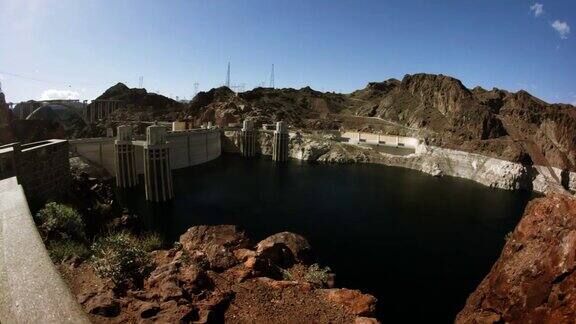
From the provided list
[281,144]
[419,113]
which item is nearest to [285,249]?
[281,144]

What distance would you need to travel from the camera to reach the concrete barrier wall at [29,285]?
6123 millimetres

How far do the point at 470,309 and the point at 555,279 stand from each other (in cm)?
375

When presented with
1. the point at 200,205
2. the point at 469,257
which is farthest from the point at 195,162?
the point at 469,257

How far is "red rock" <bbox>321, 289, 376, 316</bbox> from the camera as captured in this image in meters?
13.6

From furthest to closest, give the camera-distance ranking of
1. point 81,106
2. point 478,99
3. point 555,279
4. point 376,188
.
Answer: point 81,106, point 478,99, point 376,188, point 555,279

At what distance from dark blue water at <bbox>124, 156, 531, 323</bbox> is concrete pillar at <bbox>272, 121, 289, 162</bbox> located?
15.3 metres

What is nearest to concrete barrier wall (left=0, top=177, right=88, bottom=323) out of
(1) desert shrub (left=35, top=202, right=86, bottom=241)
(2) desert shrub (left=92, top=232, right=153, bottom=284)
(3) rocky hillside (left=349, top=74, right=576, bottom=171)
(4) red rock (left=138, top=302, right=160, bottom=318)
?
(4) red rock (left=138, top=302, right=160, bottom=318)

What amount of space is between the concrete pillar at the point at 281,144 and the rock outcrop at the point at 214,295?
8276 cm

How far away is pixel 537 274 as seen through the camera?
10664 millimetres

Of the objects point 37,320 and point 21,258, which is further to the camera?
point 21,258

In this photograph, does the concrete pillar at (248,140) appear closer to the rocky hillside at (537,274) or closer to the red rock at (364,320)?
the red rock at (364,320)

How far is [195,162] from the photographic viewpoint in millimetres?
87750

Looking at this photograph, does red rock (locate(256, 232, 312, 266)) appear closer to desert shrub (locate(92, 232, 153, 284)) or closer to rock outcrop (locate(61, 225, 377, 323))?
rock outcrop (locate(61, 225, 377, 323))

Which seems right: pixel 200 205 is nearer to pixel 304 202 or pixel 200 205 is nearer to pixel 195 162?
pixel 304 202
